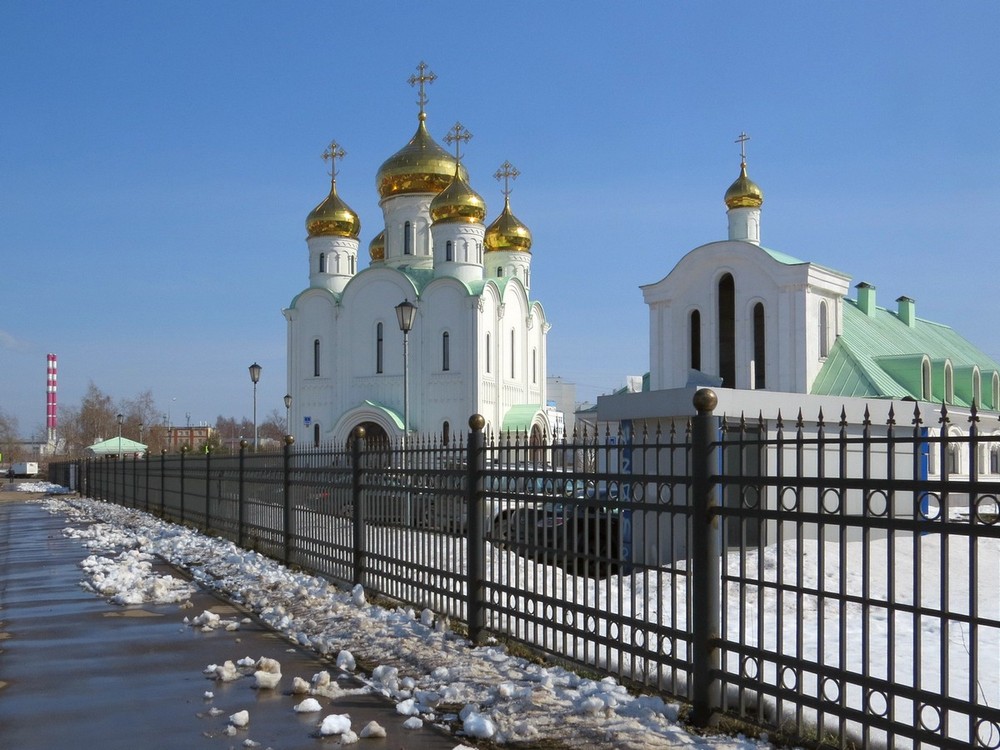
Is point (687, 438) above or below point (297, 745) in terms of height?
above

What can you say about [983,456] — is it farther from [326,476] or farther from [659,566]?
[659,566]

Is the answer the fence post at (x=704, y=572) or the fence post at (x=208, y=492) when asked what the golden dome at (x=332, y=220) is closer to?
the fence post at (x=208, y=492)

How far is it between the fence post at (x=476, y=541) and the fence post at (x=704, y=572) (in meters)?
2.65

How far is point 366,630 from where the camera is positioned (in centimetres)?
857

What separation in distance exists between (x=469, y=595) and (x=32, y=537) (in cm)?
1493

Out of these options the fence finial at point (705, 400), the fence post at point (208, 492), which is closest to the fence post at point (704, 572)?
the fence finial at point (705, 400)

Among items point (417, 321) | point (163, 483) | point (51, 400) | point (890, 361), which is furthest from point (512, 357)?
point (51, 400)

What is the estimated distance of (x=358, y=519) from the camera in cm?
1045

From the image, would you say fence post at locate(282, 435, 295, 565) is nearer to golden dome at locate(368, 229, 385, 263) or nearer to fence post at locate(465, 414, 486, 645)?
fence post at locate(465, 414, 486, 645)

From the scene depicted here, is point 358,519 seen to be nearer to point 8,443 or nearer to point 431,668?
point 431,668

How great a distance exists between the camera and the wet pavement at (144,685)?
5719mm

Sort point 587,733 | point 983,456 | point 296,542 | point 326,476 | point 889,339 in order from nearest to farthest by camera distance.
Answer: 1. point 587,733
2. point 326,476
3. point 296,542
4. point 983,456
5. point 889,339

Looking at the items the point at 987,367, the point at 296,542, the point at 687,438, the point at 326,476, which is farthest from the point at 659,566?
the point at 987,367

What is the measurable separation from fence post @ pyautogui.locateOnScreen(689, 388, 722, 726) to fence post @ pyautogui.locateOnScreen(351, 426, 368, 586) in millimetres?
5357
